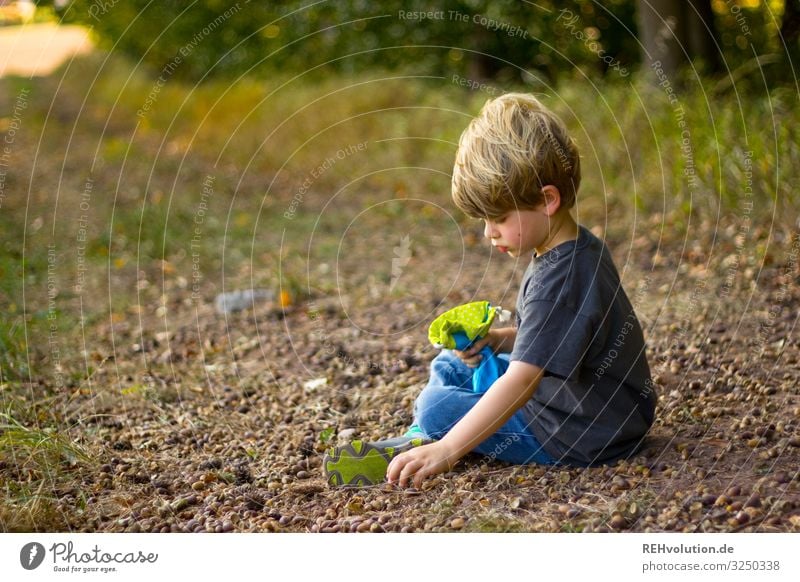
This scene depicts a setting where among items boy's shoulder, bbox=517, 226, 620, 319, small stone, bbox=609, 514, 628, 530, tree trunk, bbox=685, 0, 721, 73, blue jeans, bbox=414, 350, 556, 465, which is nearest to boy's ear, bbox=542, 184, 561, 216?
boy's shoulder, bbox=517, 226, 620, 319

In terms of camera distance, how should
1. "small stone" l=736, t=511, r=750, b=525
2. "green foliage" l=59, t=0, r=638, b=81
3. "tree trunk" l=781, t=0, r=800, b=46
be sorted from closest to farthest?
1. "small stone" l=736, t=511, r=750, b=525
2. "tree trunk" l=781, t=0, r=800, b=46
3. "green foliage" l=59, t=0, r=638, b=81

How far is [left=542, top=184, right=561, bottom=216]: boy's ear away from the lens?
8.61 ft

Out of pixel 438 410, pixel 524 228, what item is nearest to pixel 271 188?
pixel 438 410

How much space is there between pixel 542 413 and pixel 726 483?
56cm

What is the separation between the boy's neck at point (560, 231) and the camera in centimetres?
267

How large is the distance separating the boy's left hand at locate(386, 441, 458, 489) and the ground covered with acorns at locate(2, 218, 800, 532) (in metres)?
0.04

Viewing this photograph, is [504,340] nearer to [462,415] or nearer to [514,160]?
[462,415]

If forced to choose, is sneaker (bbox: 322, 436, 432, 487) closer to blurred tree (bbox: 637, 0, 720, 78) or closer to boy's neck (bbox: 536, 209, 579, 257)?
boy's neck (bbox: 536, 209, 579, 257)

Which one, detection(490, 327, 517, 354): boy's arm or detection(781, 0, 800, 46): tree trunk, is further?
detection(781, 0, 800, 46): tree trunk

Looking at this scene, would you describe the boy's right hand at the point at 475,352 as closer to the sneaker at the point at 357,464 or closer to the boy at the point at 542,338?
the boy at the point at 542,338

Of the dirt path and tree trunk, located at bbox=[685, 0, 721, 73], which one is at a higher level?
the dirt path

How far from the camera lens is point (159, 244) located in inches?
256

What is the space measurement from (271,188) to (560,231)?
6.15 meters

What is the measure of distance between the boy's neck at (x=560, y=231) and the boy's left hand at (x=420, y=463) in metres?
0.67
